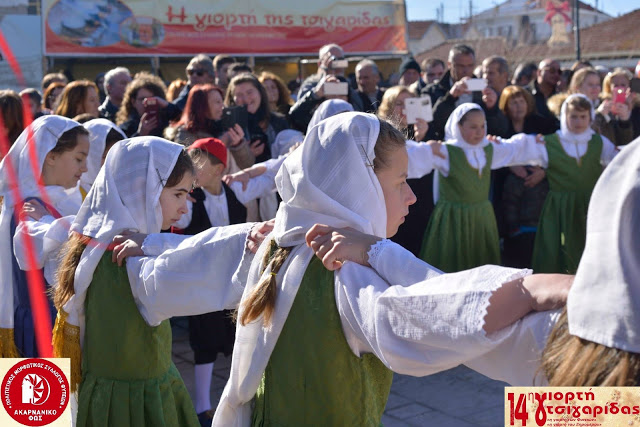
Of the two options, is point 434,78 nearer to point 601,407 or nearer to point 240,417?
point 240,417

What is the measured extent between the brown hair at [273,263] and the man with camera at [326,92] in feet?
14.4

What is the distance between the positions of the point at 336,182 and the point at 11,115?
11.5 feet

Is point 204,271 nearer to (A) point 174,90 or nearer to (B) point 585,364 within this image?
(B) point 585,364

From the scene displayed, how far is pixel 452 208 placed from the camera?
6.41 metres

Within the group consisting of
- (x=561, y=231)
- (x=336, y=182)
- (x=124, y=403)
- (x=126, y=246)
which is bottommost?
(x=124, y=403)

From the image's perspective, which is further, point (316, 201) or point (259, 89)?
point (259, 89)

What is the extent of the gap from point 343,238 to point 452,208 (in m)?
4.66

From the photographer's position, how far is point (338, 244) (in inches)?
72.8

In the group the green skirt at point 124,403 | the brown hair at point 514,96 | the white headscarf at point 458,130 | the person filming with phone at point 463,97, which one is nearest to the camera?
the green skirt at point 124,403

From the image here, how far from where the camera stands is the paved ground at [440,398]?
14.5 feet

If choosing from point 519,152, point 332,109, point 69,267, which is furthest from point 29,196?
point 519,152

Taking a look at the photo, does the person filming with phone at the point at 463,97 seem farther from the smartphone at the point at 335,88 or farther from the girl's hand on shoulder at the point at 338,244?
the girl's hand on shoulder at the point at 338,244

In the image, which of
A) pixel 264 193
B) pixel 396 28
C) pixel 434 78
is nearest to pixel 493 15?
pixel 396 28

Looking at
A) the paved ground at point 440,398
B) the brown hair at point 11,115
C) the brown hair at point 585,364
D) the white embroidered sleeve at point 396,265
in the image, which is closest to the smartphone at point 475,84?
the paved ground at point 440,398
